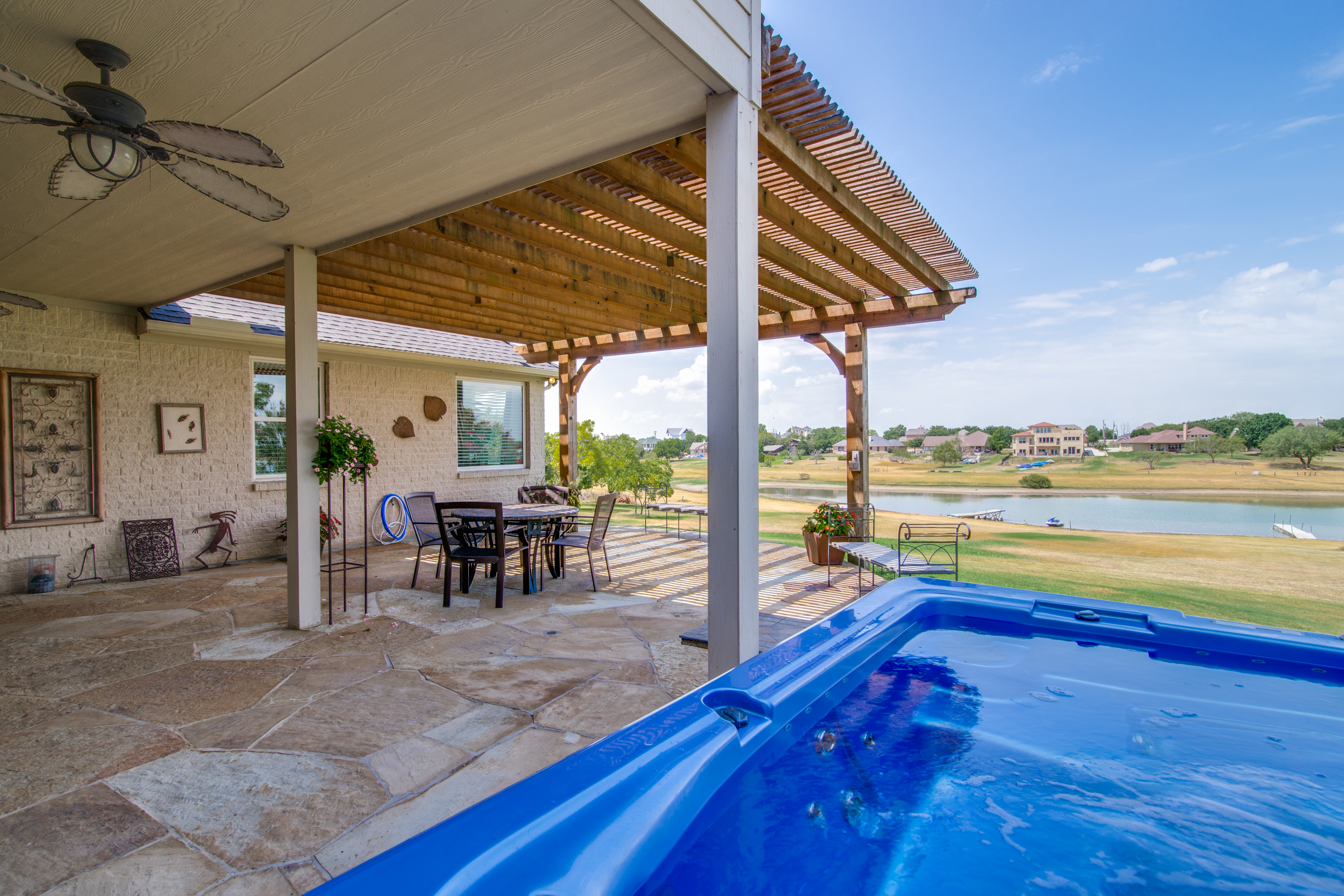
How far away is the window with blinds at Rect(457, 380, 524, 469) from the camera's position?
9.05 meters

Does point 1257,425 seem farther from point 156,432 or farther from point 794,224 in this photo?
point 156,432

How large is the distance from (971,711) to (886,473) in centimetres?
2359

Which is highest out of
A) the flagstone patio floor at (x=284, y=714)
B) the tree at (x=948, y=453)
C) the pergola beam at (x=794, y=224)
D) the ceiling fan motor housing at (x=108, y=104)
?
the pergola beam at (x=794, y=224)

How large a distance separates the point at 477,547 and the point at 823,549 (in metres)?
3.47

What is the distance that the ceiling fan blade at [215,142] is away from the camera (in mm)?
2018

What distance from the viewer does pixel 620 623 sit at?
161 inches

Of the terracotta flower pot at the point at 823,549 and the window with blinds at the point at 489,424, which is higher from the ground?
the window with blinds at the point at 489,424

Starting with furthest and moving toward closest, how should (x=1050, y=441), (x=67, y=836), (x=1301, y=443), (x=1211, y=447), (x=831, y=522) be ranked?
1. (x=1050, y=441)
2. (x=1211, y=447)
3. (x=1301, y=443)
4. (x=831, y=522)
5. (x=67, y=836)

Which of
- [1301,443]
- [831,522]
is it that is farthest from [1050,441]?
[831,522]

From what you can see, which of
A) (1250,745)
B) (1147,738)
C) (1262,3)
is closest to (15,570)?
(1147,738)

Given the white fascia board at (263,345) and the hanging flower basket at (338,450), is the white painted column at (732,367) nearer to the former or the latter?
the hanging flower basket at (338,450)

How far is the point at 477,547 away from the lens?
4930 millimetres

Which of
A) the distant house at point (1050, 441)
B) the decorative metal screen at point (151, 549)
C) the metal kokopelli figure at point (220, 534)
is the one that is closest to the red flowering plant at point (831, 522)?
the metal kokopelli figure at point (220, 534)

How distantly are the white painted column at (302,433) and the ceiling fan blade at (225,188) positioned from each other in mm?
1500
